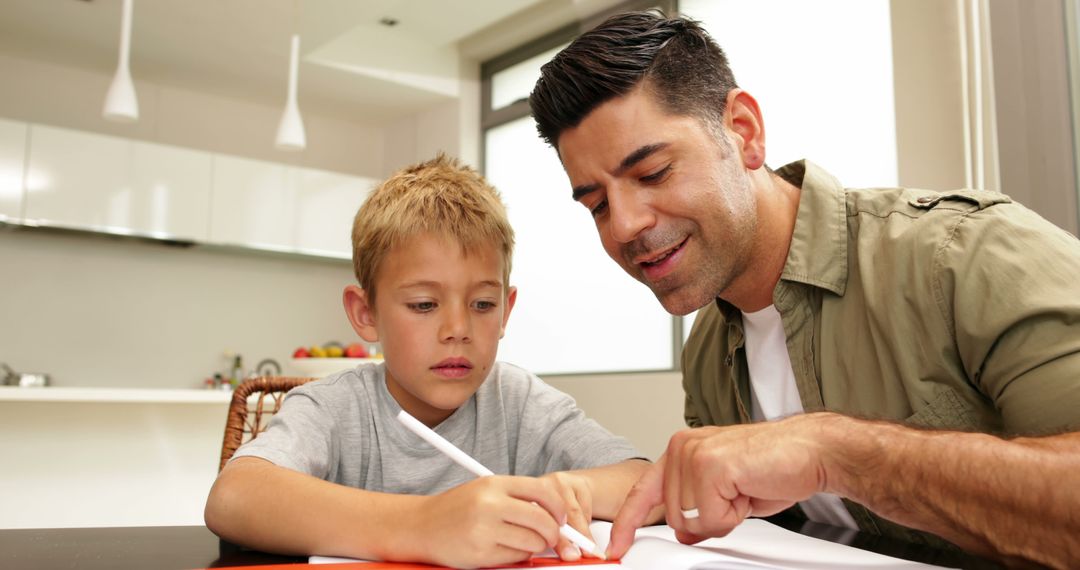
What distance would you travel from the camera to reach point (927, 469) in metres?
0.70

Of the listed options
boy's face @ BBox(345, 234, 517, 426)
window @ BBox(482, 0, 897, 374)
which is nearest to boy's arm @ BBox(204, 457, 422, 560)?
boy's face @ BBox(345, 234, 517, 426)

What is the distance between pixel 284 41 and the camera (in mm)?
4656

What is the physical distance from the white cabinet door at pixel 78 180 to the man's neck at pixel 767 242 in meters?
4.39

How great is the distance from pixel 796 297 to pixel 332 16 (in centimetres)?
374

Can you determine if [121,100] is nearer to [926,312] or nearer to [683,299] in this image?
[683,299]

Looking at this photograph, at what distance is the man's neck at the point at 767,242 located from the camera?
1263 millimetres

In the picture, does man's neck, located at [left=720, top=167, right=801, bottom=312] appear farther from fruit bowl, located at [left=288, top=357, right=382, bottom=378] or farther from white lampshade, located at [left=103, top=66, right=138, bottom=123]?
white lampshade, located at [left=103, top=66, right=138, bottom=123]

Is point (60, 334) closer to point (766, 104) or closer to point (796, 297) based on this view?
point (766, 104)

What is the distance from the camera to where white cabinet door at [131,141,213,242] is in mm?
4883

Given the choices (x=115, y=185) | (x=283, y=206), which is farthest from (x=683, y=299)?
(x=283, y=206)

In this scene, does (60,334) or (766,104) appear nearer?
(766,104)

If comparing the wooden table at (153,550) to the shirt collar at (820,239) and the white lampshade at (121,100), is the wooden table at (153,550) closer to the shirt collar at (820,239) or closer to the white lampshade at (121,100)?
the shirt collar at (820,239)

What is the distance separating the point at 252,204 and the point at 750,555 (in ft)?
16.4

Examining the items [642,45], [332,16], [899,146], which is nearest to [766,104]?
[899,146]
